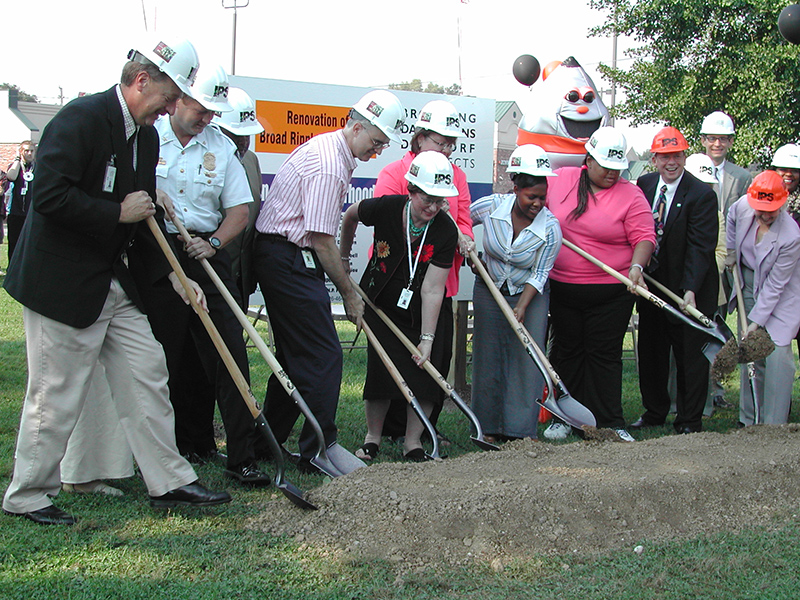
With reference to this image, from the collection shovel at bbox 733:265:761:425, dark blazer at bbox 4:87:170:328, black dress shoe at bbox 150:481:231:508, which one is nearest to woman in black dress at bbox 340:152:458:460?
black dress shoe at bbox 150:481:231:508

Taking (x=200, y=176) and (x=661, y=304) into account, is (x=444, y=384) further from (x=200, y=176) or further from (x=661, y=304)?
(x=200, y=176)

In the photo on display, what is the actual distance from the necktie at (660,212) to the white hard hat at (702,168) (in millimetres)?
809

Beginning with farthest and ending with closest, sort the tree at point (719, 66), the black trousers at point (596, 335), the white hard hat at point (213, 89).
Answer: the tree at point (719, 66), the black trousers at point (596, 335), the white hard hat at point (213, 89)

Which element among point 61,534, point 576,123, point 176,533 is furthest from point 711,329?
point 61,534

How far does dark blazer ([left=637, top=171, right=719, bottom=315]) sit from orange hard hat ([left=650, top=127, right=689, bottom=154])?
0.24 m

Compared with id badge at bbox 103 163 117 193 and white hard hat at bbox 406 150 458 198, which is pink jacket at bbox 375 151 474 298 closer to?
white hard hat at bbox 406 150 458 198

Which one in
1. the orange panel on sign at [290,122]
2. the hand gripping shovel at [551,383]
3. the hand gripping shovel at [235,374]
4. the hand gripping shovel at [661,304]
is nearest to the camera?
the hand gripping shovel at [235,374]

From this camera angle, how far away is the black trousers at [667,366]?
607cm

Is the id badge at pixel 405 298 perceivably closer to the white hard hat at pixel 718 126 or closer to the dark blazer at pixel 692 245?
the dark blazer at pixel 692 245

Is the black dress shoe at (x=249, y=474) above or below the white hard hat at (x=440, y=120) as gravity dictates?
below

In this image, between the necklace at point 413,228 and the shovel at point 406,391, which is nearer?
the shovel at point 406,391

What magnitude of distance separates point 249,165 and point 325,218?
1.03 metres

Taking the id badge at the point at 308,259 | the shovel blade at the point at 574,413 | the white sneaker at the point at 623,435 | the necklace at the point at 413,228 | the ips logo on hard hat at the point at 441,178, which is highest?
the ips logo on hard hat at the point at 441,178

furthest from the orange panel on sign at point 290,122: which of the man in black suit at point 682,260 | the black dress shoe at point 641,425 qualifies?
the black dress shoe at point 641,425
